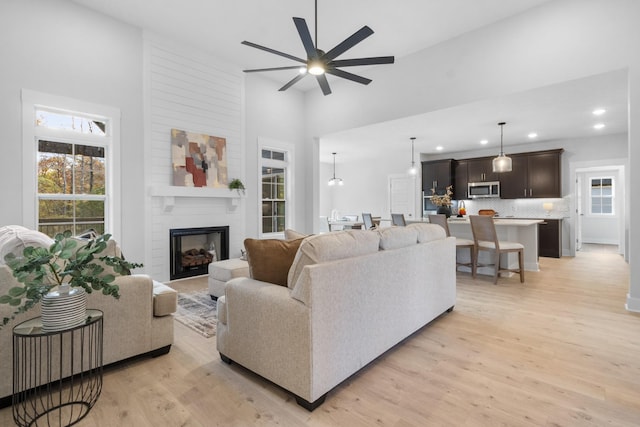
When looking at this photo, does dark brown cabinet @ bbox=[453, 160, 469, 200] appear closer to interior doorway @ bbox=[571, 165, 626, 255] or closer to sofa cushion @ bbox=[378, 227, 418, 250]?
interior doorway @ bbox=[571, 165, 626, 255]

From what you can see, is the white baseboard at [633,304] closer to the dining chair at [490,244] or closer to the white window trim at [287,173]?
the dining chair at [490,244]

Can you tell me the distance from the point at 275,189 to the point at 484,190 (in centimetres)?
539

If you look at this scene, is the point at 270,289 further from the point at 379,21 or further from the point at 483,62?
the point at 483,62

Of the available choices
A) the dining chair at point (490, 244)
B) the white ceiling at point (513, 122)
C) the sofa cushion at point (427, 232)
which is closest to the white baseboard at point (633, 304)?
the dining chair at point (490, 244)

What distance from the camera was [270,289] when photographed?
190 centimetres

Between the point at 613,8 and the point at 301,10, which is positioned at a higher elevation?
the point at 301,10

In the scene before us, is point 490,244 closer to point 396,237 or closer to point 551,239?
→ point 396,237

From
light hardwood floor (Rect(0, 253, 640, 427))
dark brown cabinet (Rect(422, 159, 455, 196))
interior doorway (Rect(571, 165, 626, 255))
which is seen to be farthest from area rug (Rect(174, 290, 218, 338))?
interior doorway (Rect(571, 165, 626, 255))

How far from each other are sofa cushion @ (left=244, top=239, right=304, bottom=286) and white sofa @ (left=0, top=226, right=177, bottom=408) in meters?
0.81

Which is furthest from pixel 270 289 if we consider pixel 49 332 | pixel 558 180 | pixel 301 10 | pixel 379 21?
pixel 558 180

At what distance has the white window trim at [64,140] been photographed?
347cm

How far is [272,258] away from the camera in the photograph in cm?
203

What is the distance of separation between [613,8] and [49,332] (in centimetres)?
550

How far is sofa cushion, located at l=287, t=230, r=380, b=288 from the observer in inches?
70.2
